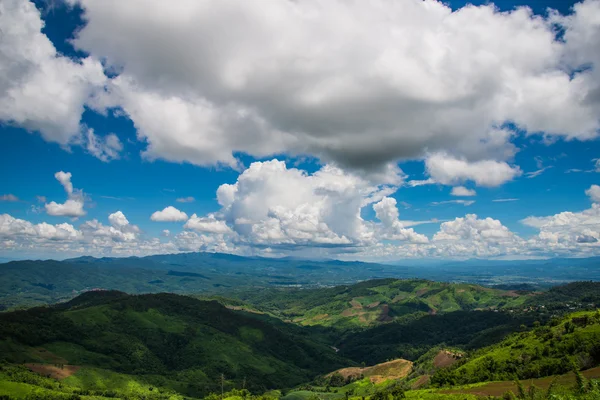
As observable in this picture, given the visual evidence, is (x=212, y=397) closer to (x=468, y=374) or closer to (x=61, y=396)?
(x=61, y=396)

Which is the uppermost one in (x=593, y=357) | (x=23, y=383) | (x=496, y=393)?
(x=593, y=357)

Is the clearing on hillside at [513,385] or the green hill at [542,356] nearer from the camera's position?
the clearing on hillside at [513,385]

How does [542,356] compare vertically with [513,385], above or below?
below

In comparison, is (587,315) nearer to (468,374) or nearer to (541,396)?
(468,374)

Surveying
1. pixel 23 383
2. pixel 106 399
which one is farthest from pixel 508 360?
pixel 23 383

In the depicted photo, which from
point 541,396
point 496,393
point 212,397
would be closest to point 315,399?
point 212,397

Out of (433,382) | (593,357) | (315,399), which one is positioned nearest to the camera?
(593,357)

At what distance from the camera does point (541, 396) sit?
180 ft

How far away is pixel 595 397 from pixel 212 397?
16829 centimetres

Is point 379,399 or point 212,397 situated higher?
point 379,399

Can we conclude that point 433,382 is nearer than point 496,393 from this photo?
No

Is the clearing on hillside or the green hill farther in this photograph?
the green hill

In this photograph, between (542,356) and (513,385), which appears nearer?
(513,385)

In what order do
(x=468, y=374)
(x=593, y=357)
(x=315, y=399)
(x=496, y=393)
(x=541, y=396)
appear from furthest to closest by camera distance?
(x=315, y=399) < (x=468, y=374) < (x=593, y=357) < (x=496, y=393) < (x=541, y=396)
